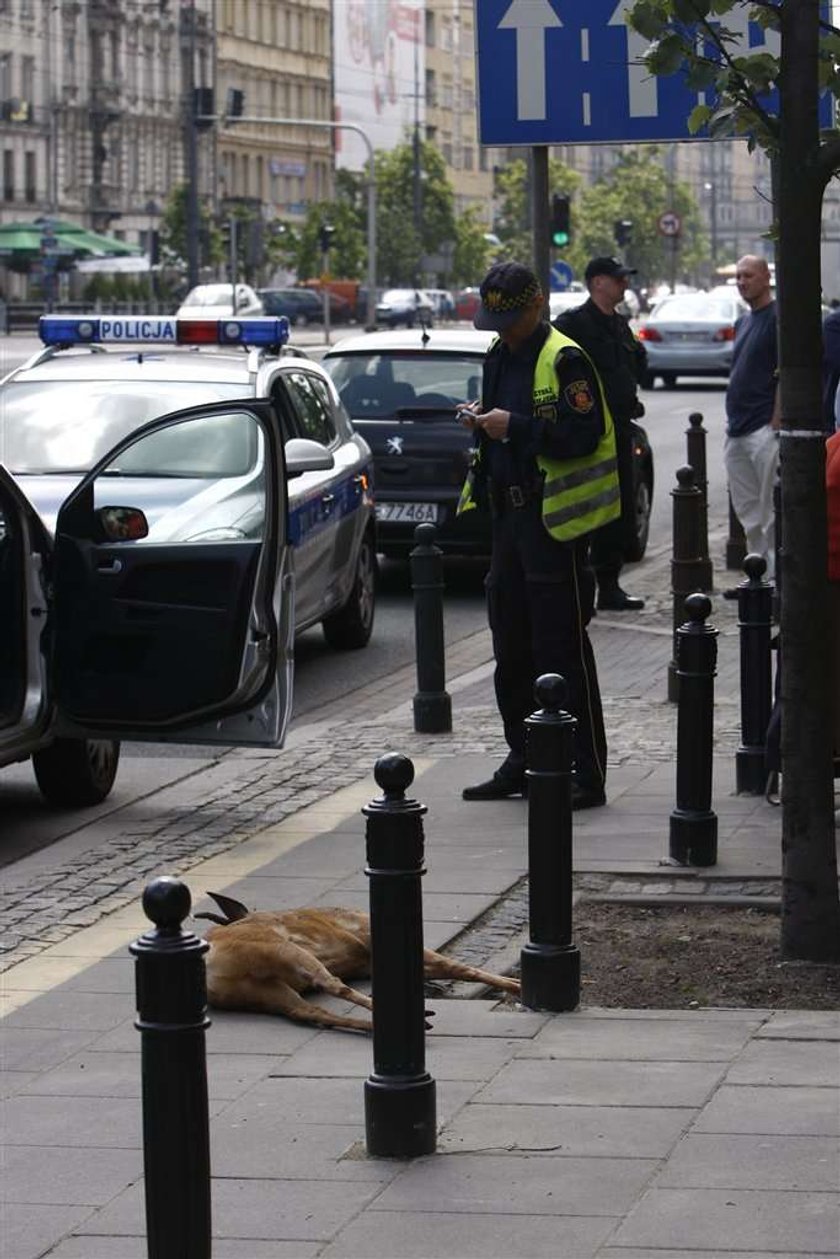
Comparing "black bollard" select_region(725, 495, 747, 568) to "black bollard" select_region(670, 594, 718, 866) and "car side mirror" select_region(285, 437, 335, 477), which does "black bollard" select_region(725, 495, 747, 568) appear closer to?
"car side mirror" select_region(285, 437, 335, 477)

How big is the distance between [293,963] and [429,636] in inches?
191

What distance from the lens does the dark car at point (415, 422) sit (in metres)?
16.1

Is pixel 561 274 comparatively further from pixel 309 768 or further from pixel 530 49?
pixel 309 768

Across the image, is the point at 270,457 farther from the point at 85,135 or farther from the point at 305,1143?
the point at 85,135

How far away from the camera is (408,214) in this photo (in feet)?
317

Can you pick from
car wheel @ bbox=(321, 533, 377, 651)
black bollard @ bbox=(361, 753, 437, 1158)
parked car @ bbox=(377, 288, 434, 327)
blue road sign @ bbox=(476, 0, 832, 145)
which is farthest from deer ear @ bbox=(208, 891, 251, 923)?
parked car @ bbox=(377, 288, 434, 327)

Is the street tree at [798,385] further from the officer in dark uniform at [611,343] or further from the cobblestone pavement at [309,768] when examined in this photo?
the officer in dark uniform at [611,343]

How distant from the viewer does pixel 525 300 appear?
8828 mm

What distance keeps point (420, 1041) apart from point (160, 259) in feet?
266

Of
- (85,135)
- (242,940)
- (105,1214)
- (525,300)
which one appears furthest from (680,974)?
(85,135)

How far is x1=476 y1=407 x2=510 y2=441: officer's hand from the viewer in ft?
28.8

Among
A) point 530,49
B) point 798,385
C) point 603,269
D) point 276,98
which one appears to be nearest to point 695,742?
point 798,385

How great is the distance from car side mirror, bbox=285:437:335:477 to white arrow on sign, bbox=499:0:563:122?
175 cm

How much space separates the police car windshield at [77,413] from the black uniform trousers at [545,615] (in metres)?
3.50
